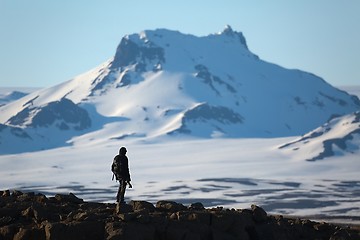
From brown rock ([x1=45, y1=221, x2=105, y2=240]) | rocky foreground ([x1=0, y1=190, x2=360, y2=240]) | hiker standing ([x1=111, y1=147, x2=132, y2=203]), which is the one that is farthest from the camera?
hiker standing ([x1=111, y1=147, x2=132, y2=203])

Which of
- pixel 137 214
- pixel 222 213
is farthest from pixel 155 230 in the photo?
pixel 222 213

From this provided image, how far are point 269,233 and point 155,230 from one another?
429 centimetres

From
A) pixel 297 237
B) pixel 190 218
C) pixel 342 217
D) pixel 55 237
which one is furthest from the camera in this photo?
pixel 342 217

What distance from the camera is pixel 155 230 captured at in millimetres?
23984

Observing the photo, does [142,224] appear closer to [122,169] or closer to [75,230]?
[75,230]

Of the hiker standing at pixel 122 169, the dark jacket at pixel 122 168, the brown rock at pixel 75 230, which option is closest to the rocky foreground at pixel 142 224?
the brown rock at pixel 75 230

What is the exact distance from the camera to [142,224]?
78.9ft

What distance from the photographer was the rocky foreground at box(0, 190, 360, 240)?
23.7 m

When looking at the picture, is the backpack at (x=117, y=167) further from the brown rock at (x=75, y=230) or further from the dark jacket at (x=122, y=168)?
the brown rock at (x=75, y=230)

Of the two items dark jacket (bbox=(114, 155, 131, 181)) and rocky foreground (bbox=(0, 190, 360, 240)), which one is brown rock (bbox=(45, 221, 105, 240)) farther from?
dark jacket (bbox=(114, 155, 131, 181))

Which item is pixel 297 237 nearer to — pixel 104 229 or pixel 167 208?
pixel 167 208

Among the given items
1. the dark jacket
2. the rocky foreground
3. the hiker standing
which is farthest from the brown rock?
the dark jacket

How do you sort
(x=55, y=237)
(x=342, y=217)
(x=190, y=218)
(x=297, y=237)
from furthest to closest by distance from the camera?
1. (x=342, y=217)
2. (x=297, y=237)
3. (x=190, y=218)
4. (x=55, y=237)

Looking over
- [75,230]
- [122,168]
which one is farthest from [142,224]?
[122,168]
